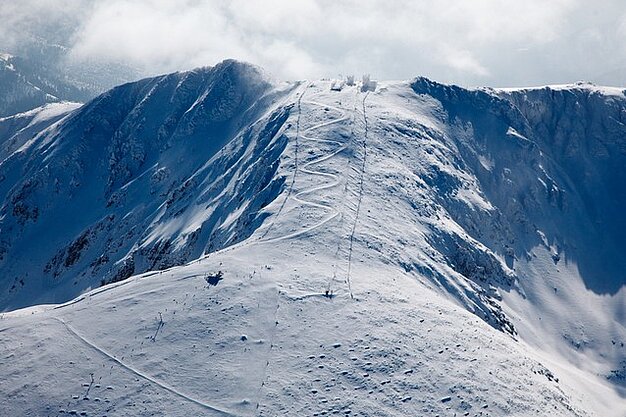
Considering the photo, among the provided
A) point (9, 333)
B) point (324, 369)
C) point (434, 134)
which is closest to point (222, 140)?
point (434, 134)

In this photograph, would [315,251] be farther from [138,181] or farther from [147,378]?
[138,181]

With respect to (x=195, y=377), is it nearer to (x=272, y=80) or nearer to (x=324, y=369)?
(x=324, y=369)

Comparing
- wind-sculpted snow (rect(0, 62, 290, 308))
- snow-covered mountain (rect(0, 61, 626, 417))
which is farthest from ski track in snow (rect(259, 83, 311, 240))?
wind-sculpted snow (rect(0, 62, 290, 308))

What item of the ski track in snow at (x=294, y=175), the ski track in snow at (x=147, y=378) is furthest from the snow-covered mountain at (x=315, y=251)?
the ski track in snow at (x=294, y=175)

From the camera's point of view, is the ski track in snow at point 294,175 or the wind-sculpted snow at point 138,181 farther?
the wind-sculpted snow at point 138,181

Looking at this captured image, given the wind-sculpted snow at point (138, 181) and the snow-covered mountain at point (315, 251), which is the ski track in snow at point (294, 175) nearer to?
the snow-covered mountain at point (315, 251)

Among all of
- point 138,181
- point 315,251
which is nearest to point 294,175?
point 315,251

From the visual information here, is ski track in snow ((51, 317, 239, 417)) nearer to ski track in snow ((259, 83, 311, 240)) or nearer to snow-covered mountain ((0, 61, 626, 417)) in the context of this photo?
snow-covered mountain ((0, 61, 626, 417))

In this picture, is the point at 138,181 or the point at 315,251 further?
the point at 138,181
